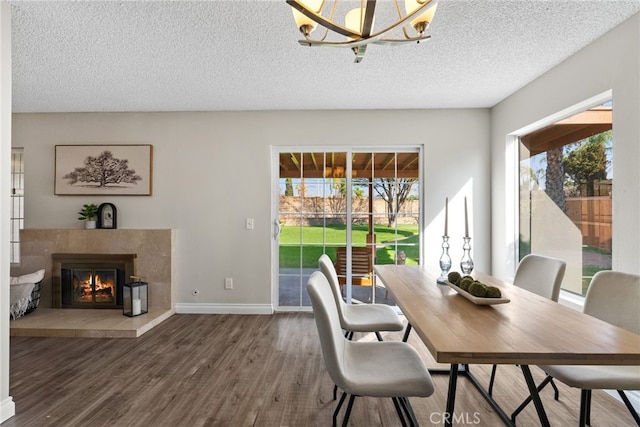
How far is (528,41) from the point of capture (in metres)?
2.39

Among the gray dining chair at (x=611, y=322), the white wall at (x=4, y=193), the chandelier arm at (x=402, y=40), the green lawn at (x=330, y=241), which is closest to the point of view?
the gray dining chair at (x=611, y=322)

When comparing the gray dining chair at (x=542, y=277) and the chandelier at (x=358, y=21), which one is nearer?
the chandelier at (x=358, y=21)

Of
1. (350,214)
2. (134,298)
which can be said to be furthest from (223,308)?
(350,214)

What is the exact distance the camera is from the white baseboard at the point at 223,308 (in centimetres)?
402

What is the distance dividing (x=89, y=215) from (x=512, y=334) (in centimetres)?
437

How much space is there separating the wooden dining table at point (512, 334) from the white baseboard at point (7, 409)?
2.32 m

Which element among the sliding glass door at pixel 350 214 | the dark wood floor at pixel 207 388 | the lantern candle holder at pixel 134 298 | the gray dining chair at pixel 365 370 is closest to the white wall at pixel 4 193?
the dark wood floor at pixel 207 388

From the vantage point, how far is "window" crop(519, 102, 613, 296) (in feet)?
8.14

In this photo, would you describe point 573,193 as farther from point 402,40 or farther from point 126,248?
point 126,248

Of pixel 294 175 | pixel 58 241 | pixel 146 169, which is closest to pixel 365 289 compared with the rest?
pixel 294 175

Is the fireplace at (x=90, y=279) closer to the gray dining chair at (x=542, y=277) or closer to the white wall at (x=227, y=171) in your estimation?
the white wall at (x=227, y=171)

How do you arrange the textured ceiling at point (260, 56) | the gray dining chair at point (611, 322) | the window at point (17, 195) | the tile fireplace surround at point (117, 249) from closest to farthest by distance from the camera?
the gray dining chair at point (611, 322)
the textured ceiling at point (260, 56)
the tile fireplace surround at point (117, 249)
the window at point (17, 195)

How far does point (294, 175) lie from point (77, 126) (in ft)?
8.78

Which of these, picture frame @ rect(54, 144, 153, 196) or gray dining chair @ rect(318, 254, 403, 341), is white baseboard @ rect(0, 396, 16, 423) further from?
picture frame @ rect(54, 144, 153, 196)
